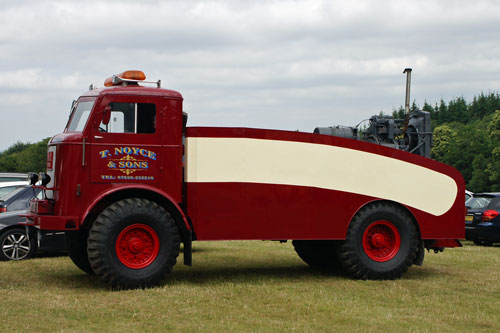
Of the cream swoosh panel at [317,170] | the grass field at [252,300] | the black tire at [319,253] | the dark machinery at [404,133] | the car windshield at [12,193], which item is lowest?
the grass field at [252,300]

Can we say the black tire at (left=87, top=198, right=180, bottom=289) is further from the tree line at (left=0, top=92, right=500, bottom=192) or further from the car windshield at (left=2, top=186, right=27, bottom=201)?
the tree line at (left=0, top=92, right=500, bottom=192)

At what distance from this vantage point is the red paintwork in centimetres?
1041

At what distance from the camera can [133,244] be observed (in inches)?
414

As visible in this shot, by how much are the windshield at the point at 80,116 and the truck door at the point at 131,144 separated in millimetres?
241

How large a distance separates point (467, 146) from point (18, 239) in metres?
96.2

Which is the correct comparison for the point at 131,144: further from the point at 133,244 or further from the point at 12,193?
the point at 12,193

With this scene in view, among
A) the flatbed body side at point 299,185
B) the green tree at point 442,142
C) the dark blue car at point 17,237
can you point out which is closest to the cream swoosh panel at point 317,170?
the flatbed body side at point 299,185

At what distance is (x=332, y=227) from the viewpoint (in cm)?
1169

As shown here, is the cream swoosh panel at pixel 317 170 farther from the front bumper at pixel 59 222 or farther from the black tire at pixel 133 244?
the front bumper at pixel 59 222

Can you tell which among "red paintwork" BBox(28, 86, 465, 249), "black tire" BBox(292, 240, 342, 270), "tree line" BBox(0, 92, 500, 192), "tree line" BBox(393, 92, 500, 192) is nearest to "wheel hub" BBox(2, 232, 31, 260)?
"red paintwork" BBox(28, 86, 465, 249)

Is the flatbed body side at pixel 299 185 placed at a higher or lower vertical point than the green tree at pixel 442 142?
lower

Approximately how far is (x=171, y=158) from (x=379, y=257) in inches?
159

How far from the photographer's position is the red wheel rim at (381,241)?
12.0 m

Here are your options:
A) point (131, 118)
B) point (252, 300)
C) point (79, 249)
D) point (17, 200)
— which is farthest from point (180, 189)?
point (17, 200)
